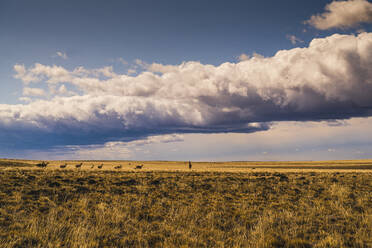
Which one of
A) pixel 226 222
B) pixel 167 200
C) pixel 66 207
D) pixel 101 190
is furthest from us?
pixel 101 190

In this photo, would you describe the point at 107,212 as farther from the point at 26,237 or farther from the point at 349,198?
the point at 349,198

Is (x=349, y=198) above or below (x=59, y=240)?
below

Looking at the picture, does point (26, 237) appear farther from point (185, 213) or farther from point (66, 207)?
point (185, 213)

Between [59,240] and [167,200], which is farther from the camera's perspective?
[167,200]

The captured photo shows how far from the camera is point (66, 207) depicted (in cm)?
1429

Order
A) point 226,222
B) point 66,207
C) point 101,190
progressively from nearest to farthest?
point 226,222 < point 66,207 < point 101,190

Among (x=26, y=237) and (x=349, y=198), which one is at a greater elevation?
(x=26, y=237)

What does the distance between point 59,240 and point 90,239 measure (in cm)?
99

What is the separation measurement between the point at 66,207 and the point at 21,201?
303cm

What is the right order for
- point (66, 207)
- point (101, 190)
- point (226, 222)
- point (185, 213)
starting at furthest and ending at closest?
point (101, 190) < point (66, 207) < point (185, 213) < point (226, 222)

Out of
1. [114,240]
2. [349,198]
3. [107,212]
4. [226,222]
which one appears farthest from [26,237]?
[349,198]

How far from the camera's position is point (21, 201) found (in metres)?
15.0

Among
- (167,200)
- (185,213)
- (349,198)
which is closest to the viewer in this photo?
(185,213)

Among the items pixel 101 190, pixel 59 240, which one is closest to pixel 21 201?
pixel 101 190
